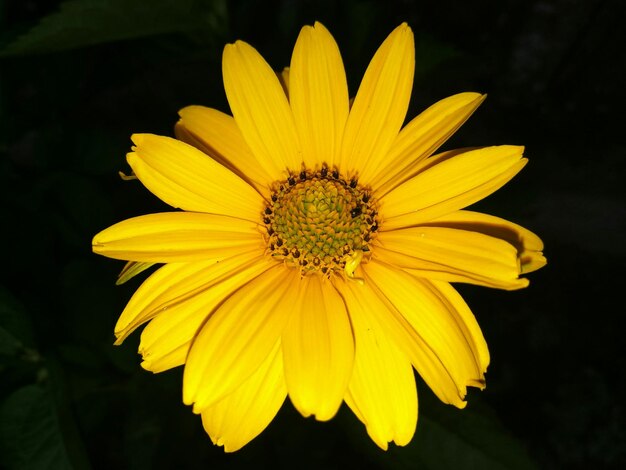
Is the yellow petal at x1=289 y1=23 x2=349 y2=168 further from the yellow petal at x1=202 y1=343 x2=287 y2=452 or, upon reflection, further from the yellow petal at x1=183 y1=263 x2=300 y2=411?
the yellow petal at x1=202 y1=343 x2=287 y2=452

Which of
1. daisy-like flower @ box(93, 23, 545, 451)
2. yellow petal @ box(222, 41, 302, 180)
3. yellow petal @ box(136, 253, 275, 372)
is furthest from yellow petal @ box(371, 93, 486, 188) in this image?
yellow petal @ box(136, 253, 275, 372)

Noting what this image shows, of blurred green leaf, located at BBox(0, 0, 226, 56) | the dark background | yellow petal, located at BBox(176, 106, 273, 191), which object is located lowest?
the dark background

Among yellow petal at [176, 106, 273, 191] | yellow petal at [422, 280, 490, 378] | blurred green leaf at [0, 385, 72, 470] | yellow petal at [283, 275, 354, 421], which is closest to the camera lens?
yellow petal at [283, 275, 354, 421]

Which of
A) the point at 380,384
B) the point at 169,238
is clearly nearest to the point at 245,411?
→ the point at 380,384

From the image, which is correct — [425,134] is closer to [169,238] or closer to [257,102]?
[257,102]

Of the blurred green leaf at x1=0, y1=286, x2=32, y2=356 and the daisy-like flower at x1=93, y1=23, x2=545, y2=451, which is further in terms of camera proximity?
the blurred green leaf at x1=0, y1=286, x2=32, y2=356

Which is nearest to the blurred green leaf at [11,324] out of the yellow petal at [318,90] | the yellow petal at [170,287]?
the yellow petal at [170,287]

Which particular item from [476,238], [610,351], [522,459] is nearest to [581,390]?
[610,351]
